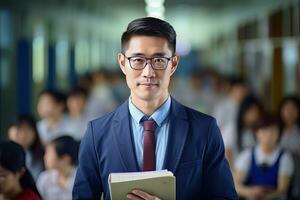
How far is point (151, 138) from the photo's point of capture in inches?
A: 95.4

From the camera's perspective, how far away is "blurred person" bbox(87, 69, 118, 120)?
26.3 feet

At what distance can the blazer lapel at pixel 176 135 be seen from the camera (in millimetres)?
2424

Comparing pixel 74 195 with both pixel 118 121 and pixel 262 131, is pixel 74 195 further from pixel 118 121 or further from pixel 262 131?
pixel 262 131

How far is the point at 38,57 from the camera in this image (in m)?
10.8

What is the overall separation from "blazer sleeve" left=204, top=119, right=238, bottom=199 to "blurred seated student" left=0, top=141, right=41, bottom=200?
2.52 ft

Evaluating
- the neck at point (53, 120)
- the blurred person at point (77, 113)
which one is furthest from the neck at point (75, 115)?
the neck at point (53, 120)

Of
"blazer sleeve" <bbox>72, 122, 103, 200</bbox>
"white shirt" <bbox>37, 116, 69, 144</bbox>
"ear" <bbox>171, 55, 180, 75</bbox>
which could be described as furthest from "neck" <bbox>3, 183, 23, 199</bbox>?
"white shirt" <bbox>37, 116, 69, 144</bbox>

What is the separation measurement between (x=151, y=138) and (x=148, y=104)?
12 cm

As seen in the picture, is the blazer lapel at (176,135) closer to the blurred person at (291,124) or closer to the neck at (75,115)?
the blurred person at (291,124)

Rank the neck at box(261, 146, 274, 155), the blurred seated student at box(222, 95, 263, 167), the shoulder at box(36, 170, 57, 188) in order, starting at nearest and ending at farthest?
the shoulder at box(36, 170, 57, 188), the neck at box(261, 146, 274, 155), the blurred seated student at box(222, 95, 263, 167)

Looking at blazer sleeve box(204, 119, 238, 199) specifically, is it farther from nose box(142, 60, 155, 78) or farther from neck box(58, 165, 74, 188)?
neck box(58, 165, 74, 188)

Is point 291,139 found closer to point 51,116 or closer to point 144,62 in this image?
point 51,116

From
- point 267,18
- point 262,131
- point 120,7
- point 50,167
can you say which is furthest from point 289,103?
point 120,7

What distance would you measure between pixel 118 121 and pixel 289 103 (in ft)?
16.2
